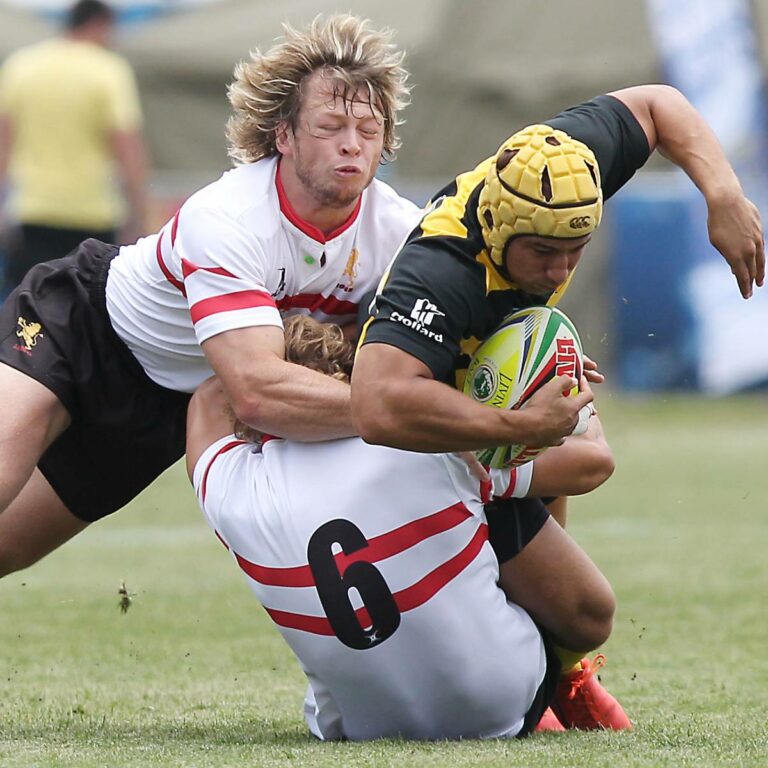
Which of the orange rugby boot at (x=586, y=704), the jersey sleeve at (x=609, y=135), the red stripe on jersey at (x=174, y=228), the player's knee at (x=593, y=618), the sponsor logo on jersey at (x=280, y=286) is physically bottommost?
the orange rugby boot at (x=586, y=704)

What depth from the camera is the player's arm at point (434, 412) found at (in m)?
3.73

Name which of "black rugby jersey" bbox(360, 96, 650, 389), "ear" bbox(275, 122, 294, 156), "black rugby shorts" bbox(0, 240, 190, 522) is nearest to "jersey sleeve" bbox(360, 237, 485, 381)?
"black rugby jersey" bbox(360, 96, 650, 389)

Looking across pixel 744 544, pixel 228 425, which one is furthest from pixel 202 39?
pixel 228 425

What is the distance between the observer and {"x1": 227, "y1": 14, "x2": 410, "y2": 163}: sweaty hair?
4.86 meters

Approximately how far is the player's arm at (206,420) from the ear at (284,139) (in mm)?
732

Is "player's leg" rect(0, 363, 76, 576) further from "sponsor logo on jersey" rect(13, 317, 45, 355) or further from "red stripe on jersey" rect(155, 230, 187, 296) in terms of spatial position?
"red stripe on jersey" rect(155, 230, 187, 296)

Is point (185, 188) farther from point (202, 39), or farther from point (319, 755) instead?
point (319, 755)

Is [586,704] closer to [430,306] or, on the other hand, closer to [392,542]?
[392,542]

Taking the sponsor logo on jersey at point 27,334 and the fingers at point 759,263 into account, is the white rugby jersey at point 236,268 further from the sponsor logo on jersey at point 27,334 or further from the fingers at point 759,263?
the fingers at point 759,263

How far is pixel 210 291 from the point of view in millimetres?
4523

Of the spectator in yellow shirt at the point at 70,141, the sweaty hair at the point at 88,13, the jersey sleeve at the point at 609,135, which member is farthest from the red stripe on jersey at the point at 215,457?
the sweaty hair at the point at 88,13

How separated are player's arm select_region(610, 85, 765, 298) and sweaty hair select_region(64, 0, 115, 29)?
5859 mm

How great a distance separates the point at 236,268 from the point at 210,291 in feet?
0.30

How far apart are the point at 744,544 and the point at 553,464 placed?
13.3ft
